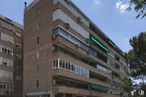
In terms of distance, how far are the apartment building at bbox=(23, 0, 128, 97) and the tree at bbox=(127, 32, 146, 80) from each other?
384 cm

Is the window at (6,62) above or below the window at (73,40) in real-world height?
below

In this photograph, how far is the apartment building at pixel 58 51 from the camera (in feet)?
166

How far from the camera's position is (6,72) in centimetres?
6309

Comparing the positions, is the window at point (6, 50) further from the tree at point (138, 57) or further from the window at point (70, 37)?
the tree at point (138, 57)

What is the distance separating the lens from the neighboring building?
62125mm

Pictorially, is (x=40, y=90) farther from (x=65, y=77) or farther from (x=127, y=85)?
(x=127, y=85)

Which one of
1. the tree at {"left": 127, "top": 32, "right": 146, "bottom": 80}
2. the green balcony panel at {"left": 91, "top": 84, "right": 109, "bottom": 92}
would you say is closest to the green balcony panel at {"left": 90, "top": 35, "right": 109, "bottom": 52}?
the green balcony panel at {"left": 91, "top": 84, "right": 109, "bottom": 92}

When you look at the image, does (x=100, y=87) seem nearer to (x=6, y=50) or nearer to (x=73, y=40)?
(x=73, y=40)

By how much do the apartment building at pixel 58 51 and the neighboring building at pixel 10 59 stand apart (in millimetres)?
5127

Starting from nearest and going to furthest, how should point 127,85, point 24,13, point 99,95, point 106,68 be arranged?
1. point 127,85
2. point 24,13
3. point 99,95
4. point 106,68

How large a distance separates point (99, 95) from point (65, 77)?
20.9m

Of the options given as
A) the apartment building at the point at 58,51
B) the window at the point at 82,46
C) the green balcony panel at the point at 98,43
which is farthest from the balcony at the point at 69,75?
the green balcony panel at the point at 98,43

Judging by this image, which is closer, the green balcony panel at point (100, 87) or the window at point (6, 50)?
the window at point (6, 50)

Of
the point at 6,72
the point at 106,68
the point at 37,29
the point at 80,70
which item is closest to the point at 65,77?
the point at 80,70
